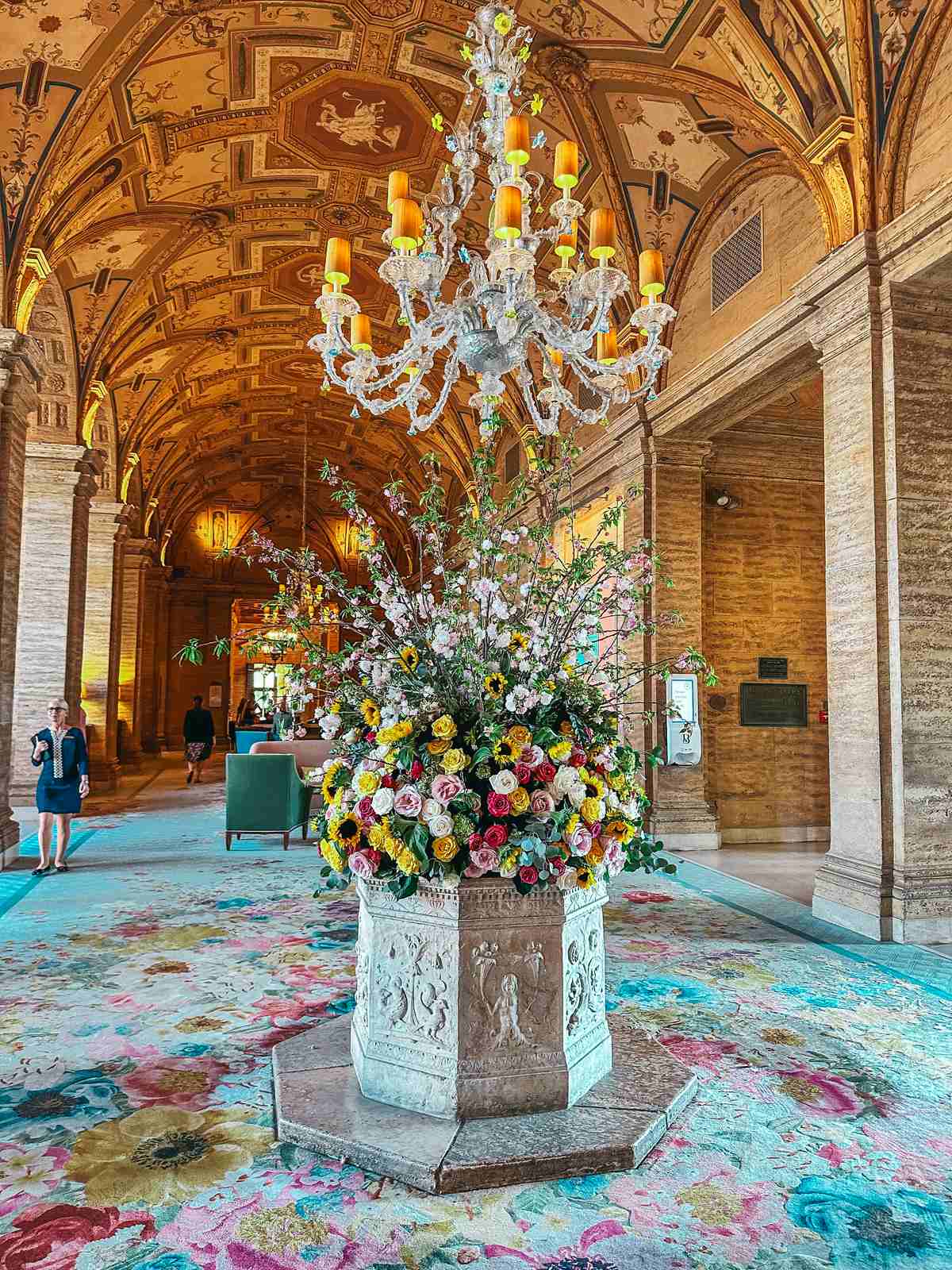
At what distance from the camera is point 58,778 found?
7.27 m

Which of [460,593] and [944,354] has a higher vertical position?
[944,354]

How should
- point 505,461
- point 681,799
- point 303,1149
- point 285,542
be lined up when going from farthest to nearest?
1. point 285,542
2. point 505,461
3. point 681,799
4. point 303,1149

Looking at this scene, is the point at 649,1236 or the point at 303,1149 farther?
the point at 303,1149

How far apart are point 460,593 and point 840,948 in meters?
3.71

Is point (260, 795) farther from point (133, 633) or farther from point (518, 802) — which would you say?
point (133, 633)

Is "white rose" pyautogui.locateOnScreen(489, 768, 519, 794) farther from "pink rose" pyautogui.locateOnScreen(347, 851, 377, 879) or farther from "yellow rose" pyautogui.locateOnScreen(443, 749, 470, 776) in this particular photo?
"pink rose" pyautogui.locateOnScreen(347, 851, 377, 879)

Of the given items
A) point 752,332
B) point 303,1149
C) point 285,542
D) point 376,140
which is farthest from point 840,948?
point 285,542

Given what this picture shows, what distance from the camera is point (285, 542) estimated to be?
1048 inches

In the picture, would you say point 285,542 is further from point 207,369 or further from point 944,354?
point 944,354

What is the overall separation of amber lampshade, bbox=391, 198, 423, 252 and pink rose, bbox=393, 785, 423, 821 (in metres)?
3.38

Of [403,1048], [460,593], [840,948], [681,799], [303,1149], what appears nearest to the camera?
[303,1149]

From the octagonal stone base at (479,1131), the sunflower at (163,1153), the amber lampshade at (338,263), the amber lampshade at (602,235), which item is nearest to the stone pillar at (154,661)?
the amber lampshade at (338,263)

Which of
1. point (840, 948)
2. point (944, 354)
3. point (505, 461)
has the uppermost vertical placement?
point (505, 461)

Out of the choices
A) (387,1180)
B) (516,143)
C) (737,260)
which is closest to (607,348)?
(516,143)
